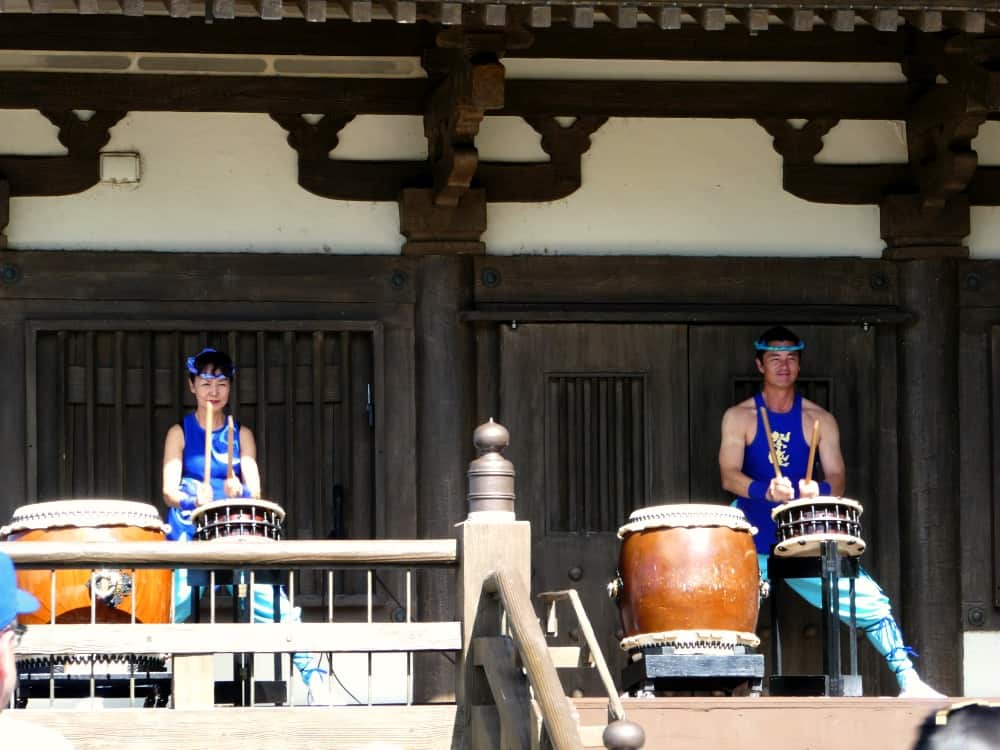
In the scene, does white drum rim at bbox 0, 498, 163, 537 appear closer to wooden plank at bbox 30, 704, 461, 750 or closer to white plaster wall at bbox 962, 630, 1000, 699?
wooden plank at bbox 30, 704, 461, 750

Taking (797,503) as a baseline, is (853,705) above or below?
below

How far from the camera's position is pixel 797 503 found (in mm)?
8164

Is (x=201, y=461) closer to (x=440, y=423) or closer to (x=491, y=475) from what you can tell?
(x=440, y=423)

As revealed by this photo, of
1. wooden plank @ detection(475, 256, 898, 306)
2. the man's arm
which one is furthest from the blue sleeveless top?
the man's arm

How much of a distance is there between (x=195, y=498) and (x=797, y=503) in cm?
244

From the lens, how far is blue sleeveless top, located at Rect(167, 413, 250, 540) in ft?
28.8

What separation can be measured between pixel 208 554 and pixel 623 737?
198 cm

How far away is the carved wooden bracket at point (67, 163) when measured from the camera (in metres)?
9.33

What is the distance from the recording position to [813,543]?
820cm

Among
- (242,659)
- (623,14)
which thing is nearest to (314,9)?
(623,14)

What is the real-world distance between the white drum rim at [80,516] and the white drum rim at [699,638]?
6.29 feet

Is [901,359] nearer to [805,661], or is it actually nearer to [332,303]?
[805,661]

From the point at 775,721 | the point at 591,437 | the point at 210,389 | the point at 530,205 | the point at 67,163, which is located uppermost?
the point at 67,163

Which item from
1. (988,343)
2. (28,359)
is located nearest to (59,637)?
(28,359)
